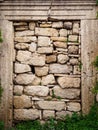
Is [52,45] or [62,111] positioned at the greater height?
[52,45]

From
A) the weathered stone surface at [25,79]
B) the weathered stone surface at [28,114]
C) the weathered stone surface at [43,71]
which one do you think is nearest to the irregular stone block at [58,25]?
the weathered stone surface at [43,71]

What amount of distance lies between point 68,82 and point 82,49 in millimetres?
637

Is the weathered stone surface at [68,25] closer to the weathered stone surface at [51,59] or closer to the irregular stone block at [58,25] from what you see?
the irregular stone block at [58,25]

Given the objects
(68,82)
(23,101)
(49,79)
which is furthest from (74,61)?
(23,101)

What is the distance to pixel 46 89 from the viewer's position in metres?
6.18

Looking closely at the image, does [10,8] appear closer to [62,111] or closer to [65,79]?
[65,79]

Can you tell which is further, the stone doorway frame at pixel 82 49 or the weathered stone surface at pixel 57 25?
the weathered stone surface at pixel 57 25

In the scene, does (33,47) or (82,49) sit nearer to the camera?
(82,49)

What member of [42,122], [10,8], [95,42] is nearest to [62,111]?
[42,122]

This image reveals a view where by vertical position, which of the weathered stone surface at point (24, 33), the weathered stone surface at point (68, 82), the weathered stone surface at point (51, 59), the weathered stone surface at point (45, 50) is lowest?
the weathered stone surface at point (68, 82)

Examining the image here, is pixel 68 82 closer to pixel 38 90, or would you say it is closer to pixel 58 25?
pixel 38 90

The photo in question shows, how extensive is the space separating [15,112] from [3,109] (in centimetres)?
22

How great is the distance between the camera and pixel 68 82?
6156mm

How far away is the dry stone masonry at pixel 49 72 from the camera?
6168mm
